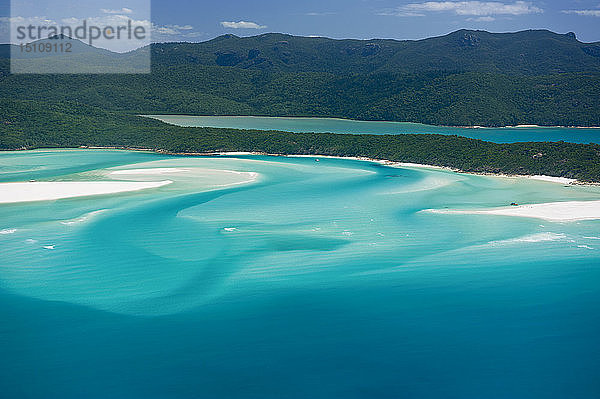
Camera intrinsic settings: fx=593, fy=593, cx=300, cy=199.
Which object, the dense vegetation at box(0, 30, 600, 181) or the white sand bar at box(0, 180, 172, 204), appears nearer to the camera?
the white sand bar at box(0, 180, 172, 204)

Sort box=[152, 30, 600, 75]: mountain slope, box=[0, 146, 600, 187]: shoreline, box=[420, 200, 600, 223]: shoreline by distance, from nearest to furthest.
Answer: box=[420, 200, 600, 223]: shoreline
box=[0, 146, 600, 187]: shoreline
box=[152, 30, 600, 75]: mountain slope

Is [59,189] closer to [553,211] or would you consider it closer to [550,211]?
[550,211]

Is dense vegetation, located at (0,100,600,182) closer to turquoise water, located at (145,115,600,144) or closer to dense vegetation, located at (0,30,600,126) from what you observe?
turquoise water, located at (145,115,600,144)

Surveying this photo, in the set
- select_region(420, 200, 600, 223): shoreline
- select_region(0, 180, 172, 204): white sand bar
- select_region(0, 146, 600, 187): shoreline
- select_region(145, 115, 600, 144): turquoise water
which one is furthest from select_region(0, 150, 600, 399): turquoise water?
select_region(145, 115, 600, 144): turquoise water

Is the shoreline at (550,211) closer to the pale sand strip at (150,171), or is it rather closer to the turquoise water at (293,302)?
the turquoise water at (293,302)

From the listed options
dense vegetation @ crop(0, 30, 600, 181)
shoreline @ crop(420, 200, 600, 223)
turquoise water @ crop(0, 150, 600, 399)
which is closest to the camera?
turquoise water @ crop(0, 150, 600, 399)

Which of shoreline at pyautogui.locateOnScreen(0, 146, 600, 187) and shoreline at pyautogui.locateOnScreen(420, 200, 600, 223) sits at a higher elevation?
shoreline at pyautogui.locateOnScreen(0, 146, 600, 187)

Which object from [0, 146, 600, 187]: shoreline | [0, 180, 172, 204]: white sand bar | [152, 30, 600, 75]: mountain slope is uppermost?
[152, 30, 600, 75]: mountain slope
